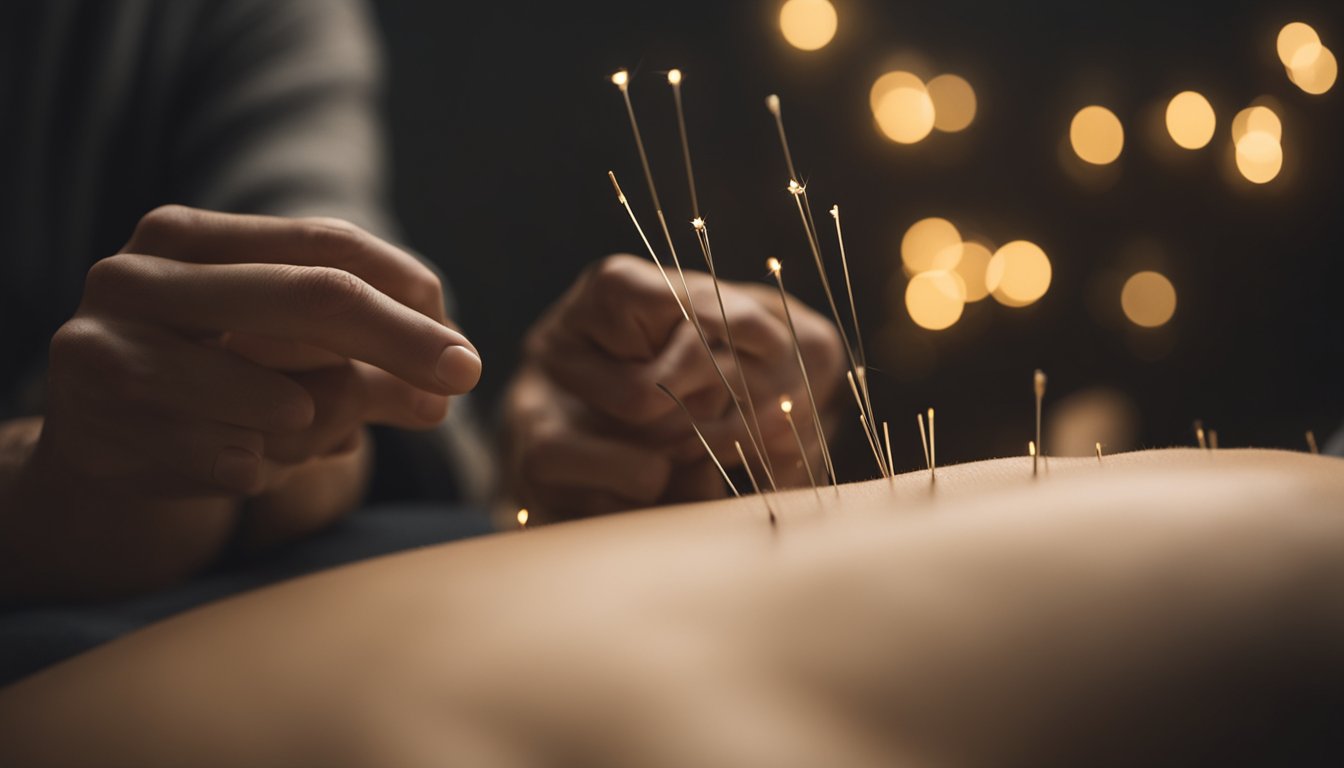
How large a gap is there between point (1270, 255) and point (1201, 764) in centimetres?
140

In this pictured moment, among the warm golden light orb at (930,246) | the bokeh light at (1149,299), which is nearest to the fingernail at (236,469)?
the warm golden light orb at (930,246)

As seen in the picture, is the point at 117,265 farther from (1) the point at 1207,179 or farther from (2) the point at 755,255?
(1) the point at 1207,179

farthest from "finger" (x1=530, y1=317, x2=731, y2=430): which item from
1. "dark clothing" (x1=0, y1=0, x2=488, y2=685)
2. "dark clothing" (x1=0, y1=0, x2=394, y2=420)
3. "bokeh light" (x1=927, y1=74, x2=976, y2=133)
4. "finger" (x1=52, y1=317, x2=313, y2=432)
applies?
"bokeh light" (x1=927, y1=74, x2=976, y2=133)

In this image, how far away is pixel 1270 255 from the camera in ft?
4.91

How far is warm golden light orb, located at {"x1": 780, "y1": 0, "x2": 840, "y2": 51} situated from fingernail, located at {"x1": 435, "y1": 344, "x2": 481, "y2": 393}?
Result: 1224mm

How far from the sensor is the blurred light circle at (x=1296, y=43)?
4.56 feet

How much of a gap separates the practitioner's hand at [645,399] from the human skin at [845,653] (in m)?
0.29

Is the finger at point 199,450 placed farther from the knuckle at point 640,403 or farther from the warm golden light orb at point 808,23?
the warm golden light orb at point 808,23

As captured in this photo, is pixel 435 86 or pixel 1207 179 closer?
pixel 1207 179

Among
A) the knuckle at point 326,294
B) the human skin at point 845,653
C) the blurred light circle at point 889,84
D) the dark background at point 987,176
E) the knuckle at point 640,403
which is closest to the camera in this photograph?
the human skin at point 845,653

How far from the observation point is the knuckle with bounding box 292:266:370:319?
51 cm

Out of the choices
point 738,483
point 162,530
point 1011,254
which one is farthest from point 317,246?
point 1011,254

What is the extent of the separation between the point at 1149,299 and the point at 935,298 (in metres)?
0.37

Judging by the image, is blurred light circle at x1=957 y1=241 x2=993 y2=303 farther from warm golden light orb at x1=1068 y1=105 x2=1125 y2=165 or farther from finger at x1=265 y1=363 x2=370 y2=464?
finger at x1=265 y1=363 x2=370 y2=464
